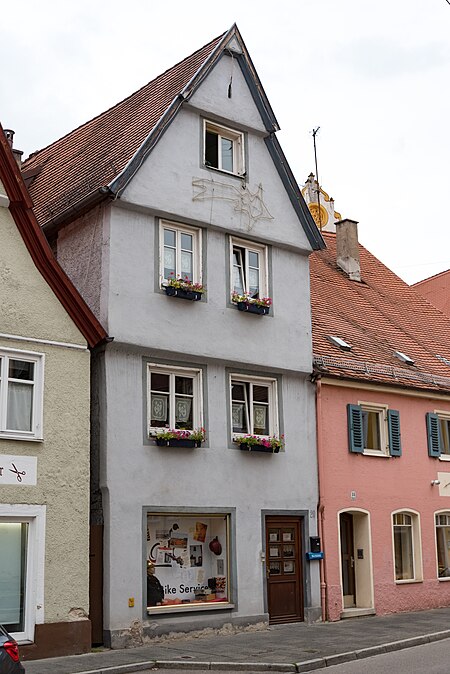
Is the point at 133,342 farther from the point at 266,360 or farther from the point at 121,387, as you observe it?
the point at 266,360

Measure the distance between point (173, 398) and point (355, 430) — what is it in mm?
5318

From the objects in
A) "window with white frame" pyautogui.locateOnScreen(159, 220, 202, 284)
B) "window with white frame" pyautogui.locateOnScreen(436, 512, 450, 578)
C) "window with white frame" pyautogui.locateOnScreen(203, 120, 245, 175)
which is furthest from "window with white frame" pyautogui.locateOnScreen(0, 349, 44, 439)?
"window with white frame" pyautogui.locateOnScreen(436, 512, 450, 578)

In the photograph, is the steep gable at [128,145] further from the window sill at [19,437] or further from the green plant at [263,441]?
the window sill at [19,437]

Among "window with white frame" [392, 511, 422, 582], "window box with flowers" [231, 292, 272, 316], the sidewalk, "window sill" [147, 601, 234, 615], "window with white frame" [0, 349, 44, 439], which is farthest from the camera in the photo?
"window with white frame" [392, 511, 422, 582]

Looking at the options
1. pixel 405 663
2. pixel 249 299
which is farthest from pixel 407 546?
pixel 405 663

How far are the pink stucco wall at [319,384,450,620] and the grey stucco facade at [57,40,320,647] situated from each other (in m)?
0.56

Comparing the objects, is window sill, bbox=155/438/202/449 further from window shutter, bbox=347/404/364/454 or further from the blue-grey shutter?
the blue-grey shutter

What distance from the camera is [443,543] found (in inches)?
951

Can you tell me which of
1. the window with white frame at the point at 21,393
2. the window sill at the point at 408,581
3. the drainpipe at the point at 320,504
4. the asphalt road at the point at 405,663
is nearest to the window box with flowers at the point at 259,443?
the drainpipe at the point at 320,504

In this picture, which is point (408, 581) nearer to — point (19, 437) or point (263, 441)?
point (263, 441)

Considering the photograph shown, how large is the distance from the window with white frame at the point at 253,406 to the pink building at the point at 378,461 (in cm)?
135

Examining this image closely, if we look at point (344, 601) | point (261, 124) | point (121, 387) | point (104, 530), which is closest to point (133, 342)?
point (121, 387)

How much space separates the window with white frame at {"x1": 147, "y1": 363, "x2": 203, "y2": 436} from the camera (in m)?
18.2

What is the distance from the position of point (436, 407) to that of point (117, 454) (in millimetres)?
10558
